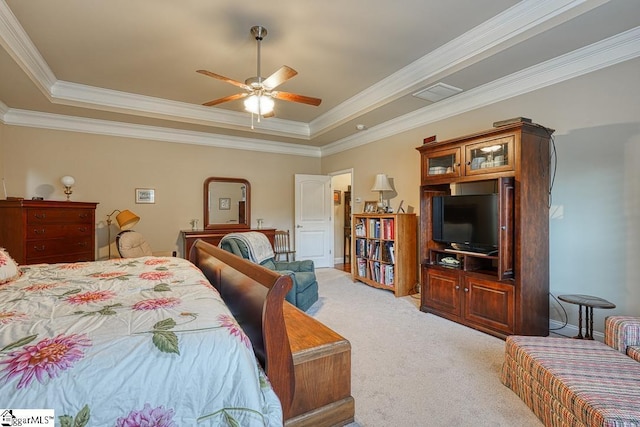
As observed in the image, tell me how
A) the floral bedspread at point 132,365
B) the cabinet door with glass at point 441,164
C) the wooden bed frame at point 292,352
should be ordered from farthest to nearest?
1. the cabinet door with glass at point 441,164
2. the wooden bed frame at point 292,352
3. the floral bedspread at point 132,365

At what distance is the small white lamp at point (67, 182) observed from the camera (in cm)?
436

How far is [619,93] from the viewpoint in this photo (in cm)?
264

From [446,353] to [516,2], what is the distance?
9.57 feet

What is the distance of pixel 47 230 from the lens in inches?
149

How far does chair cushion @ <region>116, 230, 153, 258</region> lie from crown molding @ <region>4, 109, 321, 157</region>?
1726 mm

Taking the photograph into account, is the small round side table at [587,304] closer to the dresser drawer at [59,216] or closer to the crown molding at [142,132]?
the crown molding at [142,132]

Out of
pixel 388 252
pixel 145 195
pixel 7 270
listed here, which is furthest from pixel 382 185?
pixel 7 270

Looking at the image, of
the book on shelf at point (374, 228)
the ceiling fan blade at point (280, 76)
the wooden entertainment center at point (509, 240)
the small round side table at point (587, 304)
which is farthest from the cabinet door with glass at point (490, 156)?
the ceiling fan blade at point (280, 76)

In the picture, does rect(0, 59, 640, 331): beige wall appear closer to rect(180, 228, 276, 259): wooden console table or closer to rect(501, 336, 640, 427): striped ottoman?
rect(180, 228, 276, 259): wooden console table

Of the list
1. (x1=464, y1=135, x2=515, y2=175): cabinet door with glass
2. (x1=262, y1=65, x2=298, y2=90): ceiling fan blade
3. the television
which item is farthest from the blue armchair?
(x1=464, y1=135, x2=515, y2=175): cabinet door with glass

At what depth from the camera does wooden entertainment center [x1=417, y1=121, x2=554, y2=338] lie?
9.14 ft

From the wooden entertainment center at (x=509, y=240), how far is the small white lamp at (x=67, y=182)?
5.02 m

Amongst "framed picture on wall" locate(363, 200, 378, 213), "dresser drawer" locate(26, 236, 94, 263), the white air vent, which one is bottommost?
"dresser drawer" locate(26, 236, 94, 263)

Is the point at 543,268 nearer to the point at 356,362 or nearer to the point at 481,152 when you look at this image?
the point at 481,152
